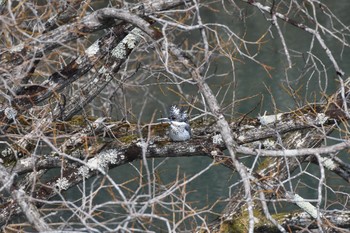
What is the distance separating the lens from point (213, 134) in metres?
6.29

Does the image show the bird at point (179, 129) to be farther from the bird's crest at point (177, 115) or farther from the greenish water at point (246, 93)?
the greenish water at point (246, 93)

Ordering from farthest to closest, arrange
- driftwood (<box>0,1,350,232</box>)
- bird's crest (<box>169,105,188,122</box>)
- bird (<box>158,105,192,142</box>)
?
bird's crest (<box>169,105,188,122</box>)
bird (<box>158,105,192,142</box>)
driftwood (<box>0,1,350,232</box>)

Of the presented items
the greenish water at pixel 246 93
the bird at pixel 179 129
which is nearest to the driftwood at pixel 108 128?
the bird at pixel 179 129

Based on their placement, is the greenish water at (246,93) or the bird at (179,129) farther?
the greenish water at (246,93)

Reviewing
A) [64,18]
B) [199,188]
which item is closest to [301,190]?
[199,188]

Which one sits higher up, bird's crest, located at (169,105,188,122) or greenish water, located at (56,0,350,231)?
bird's crest, located at (169,105,188,122)

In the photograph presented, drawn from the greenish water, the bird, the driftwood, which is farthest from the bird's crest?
the greenish water

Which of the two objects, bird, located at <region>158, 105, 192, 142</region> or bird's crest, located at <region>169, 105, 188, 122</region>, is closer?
bird, located at <region>158, 105, 192, 142</region>

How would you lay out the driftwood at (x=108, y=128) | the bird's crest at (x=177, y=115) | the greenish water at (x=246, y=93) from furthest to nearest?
1. the greenish water at (x=246, y=93)
2. the bird's crest at (x=177, y=115)
3. the driftwood at (x=108, y=128)

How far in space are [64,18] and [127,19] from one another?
41.5 inches

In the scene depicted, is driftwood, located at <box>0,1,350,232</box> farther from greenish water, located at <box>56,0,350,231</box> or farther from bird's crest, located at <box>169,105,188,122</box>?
greenish water, located at <box>56,0,350,231</box>

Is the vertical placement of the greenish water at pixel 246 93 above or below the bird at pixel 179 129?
below

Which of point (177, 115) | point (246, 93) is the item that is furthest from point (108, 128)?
point (246, 93)

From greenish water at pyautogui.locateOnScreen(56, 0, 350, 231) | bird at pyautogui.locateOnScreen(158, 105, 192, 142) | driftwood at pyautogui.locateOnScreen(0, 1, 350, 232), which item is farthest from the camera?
greenish water at pyautogui.locateOnScreen(56, 0, 350, 231)
